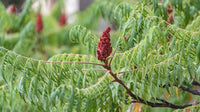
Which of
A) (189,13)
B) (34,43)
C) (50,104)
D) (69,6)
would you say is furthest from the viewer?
(69,6)

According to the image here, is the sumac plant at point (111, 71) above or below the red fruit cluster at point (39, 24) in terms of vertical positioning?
below

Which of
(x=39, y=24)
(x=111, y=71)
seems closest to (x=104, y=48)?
(x=111, y=71)

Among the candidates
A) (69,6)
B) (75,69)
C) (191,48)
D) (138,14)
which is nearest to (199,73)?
(191,48)

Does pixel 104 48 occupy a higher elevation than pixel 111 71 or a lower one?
higher

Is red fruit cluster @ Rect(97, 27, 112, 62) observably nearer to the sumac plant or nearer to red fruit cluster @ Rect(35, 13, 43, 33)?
the sumac plant

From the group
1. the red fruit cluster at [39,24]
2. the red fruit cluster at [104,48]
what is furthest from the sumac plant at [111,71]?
the red fruit cluster at [39,24]

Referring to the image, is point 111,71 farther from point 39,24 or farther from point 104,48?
point 39,24

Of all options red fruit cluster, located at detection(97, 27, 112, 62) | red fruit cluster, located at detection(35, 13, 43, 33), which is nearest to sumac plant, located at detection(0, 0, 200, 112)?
red fruit cluster, located at detection(97, 27, 112, 62)

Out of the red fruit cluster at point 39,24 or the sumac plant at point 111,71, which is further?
the red fruit cluster at point 39,24

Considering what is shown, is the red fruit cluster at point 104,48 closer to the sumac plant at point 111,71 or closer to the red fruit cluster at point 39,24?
the sumac plant at point 111,71

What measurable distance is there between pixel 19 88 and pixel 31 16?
4.29 meters

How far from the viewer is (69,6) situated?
925 cm

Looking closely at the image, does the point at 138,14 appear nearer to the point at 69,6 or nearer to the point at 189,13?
the point at 189,13

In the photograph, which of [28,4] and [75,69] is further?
[28,4]
